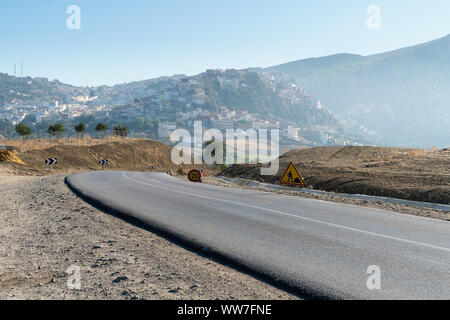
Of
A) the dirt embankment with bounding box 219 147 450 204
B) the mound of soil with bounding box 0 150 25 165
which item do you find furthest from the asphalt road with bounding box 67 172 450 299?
the mound of soil with bounding box 0 150 25 165

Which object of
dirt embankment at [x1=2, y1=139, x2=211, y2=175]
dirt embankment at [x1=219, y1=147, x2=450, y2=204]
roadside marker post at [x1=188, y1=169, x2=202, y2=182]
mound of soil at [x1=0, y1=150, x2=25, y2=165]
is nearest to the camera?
dirt embankment at [x1=219, y1=147, x2=450, y2=204]

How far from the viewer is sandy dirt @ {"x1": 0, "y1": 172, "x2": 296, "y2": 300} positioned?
5.05 m

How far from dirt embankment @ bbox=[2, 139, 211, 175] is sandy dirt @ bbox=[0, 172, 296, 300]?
38.0 meters

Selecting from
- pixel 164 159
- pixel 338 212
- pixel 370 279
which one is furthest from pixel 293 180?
pixel 164 159

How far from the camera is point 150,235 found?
8977 mm

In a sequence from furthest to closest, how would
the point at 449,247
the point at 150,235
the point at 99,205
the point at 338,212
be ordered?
the point at 99,205
the point at 338,212
the point at 150,235
the point at 449,247

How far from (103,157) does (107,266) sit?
65.9 meters

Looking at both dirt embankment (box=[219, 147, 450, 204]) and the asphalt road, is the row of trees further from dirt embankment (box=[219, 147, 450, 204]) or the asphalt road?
the asphalt road

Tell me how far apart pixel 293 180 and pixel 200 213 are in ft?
21.5

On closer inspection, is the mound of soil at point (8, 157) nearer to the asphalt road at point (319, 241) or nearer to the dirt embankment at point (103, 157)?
the dirt embankment at point (103, 157)

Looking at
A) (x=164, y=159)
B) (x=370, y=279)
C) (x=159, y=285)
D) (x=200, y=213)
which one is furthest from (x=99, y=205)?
(x=164, y=159)

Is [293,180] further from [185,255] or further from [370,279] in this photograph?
[370,279]
